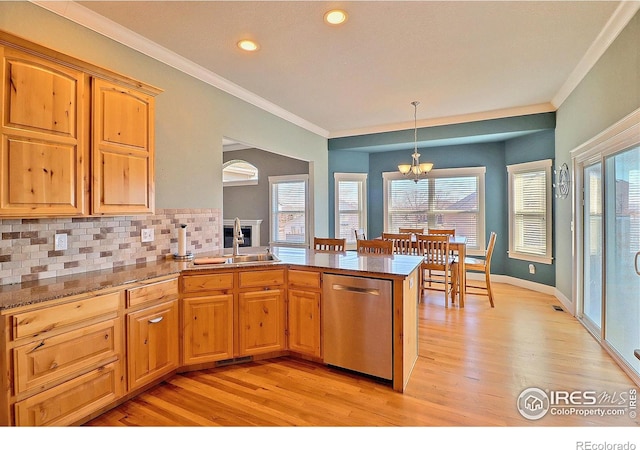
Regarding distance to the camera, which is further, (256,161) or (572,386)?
(256,161)

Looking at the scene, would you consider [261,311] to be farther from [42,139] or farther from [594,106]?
[594,106]

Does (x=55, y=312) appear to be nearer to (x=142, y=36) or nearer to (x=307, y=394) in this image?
(x=307, y=394)

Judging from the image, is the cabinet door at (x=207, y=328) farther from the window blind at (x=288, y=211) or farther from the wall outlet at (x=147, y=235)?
the window blind at (x=288, y=211)

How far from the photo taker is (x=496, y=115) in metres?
4.86

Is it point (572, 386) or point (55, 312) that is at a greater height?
point (55, 312)

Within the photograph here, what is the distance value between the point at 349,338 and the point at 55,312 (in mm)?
1913

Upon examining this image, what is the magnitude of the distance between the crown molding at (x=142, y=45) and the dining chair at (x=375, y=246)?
7.58 feet

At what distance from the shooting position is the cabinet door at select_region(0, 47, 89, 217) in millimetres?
1729

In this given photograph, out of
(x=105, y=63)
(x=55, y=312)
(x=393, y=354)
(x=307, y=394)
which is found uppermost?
(x=105, y=63)

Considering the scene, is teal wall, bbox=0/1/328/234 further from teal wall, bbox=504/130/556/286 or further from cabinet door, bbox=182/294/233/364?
teal wall, bbox=504/130/556/286

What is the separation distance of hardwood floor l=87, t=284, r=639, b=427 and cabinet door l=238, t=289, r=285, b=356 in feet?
0.53

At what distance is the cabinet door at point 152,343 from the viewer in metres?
2.12

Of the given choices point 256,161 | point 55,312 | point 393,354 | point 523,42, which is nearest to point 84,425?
point 55,312

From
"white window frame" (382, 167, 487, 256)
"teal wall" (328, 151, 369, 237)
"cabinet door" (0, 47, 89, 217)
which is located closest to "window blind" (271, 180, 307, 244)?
"teal wall" (328, 151, 369, 237)
